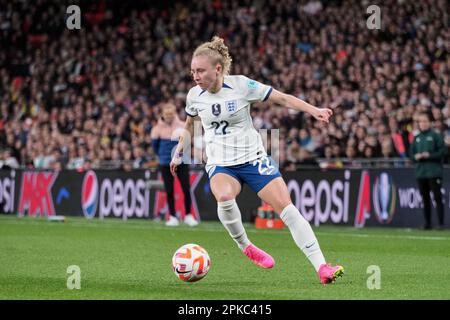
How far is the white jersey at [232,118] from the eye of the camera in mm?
9094

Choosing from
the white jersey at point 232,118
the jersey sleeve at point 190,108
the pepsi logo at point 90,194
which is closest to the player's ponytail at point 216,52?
the white jersey at point 232,118

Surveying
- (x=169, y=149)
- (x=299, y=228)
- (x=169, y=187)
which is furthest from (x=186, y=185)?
(x=299, y=228)

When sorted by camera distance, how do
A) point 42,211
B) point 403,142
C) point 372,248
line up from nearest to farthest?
point 372,248
point 403,142
point 42,211

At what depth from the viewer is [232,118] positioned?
29.9 feet

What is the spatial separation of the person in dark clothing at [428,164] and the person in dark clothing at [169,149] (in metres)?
4.19

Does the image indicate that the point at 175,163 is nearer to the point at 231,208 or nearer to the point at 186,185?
the point at 231,208

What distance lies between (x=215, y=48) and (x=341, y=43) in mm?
15003

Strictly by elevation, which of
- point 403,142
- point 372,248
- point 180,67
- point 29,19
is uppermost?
point 29,19

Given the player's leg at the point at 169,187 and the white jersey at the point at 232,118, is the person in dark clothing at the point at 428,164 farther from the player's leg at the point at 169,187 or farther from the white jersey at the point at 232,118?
the white jersey at the point at 232,118

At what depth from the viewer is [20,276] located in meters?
9.38

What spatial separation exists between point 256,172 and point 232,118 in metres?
0.55
